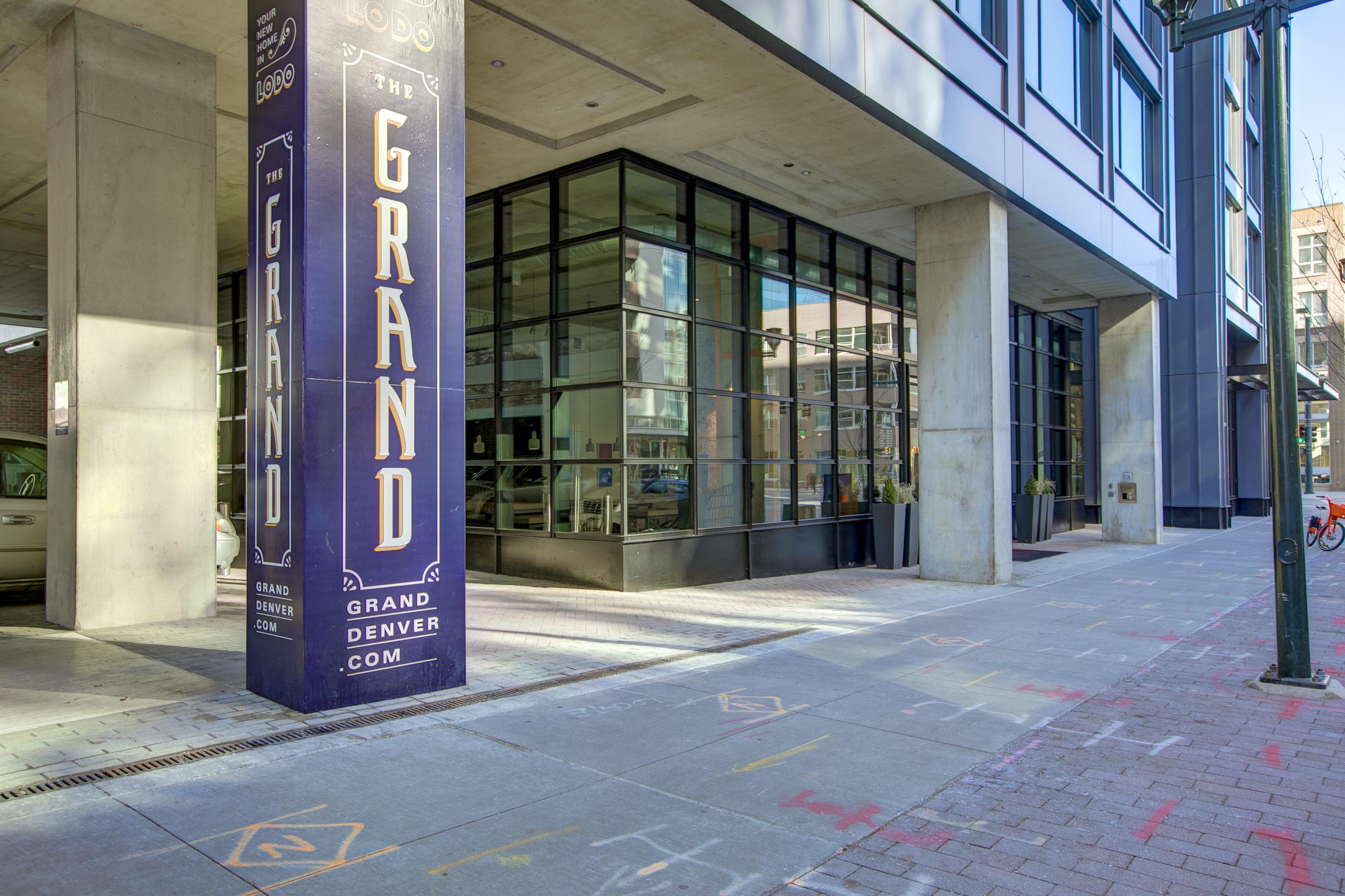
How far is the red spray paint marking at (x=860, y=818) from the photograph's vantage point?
4.03 m

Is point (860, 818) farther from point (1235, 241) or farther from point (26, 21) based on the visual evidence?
point (1235, 241)

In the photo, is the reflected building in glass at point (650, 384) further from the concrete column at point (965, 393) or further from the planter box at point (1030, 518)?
the planter box at point (1030, 518)

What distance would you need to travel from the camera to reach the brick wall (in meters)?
24.3

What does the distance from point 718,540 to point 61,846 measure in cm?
994

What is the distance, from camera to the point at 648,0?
7938 millimetres

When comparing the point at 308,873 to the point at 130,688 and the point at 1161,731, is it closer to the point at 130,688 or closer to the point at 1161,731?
the point at 130,688

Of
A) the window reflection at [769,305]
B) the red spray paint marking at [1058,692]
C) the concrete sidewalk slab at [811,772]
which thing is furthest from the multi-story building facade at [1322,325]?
the concrete sidewalk slab at [811,772]

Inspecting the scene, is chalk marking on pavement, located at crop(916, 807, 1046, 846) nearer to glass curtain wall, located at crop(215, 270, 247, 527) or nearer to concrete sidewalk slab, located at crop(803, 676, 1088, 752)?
concrete sidewalk slab, located at crop(803, 676, 1088, 752)

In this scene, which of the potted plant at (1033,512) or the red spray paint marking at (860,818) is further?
the potted plant at (1033,512)

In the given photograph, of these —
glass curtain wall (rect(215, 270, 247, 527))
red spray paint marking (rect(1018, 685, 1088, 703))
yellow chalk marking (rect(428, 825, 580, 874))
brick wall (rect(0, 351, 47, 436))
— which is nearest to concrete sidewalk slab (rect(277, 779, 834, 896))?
yellow chalk marking (rect(428, 825, 580, 874))

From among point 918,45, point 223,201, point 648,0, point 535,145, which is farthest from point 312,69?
point 223,201

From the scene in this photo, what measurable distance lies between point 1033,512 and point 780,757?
1688cm

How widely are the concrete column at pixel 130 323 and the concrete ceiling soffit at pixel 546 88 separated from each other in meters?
2.87

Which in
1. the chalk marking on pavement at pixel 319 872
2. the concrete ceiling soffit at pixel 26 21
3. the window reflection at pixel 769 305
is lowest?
the chalk marking on pavement at pixel 319 872
